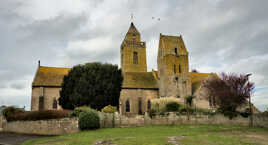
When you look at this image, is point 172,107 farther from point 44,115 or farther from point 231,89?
point 44,115

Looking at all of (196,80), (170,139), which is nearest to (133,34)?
(196,80)

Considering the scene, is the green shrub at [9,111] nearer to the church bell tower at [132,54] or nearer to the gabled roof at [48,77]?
the gabled roof at [48,77]

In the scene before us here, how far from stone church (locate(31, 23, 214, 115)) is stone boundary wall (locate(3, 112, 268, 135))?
1298 cm

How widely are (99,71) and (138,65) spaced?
21172mm

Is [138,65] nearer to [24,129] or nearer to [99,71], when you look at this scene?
[99,71]

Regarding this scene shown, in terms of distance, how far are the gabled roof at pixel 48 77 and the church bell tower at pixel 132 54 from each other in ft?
43.9

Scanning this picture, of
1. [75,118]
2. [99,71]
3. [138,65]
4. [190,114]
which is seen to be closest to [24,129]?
[75,118]

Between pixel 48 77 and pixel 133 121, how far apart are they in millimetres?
21818

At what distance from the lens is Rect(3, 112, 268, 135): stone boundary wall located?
69.9 ft

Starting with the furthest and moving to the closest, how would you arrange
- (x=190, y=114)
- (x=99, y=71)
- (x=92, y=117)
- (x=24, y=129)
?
1. (x=99, y=71)
2. (x=24, y=129)
3. (x=190, y=114)
4. (x=92, y=117)

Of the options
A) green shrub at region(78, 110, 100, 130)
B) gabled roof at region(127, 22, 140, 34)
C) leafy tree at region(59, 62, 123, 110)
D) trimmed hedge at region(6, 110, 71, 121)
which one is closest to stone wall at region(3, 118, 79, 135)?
trimmed hedge at region(6, 110, 71, 121)

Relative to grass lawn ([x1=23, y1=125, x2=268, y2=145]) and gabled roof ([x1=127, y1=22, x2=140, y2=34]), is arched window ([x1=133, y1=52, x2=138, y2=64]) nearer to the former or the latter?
gabled roof ([x1=127, y1=22, x2=140, y2=34])

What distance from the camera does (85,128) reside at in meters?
20.6

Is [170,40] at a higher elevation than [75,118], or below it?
higher
